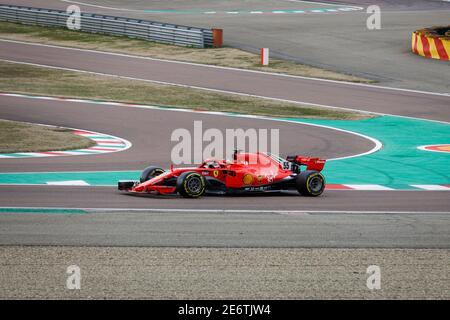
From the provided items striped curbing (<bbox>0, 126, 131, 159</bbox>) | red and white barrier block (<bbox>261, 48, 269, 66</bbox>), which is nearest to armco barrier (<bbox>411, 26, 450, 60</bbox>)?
red and white barrier block (<bbox>261, 48, 269, 66</bbox>)

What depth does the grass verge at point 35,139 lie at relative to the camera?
84.0 feet

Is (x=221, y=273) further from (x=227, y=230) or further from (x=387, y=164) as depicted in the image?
(x=387, y=164)

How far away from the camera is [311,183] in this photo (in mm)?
20484

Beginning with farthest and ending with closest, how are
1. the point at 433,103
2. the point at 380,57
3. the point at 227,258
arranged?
the point at 380,57 → the point at 433,103 → the point at 227,258

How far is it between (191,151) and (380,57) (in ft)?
69.8

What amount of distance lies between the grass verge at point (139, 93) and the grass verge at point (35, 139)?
7.29 metres

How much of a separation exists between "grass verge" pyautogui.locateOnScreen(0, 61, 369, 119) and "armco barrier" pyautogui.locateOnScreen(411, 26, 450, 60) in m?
11.7

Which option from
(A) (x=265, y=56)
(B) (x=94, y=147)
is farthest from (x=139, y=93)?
(B) (x=94, y=147)

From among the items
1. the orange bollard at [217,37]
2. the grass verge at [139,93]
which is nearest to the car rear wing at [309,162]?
the grass verge at [139,93]

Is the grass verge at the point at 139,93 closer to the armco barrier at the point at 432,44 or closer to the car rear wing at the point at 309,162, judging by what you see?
the armco barrier at the point at 432,44

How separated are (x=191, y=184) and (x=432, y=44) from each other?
28561 mm

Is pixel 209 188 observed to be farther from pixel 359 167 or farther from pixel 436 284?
pixel 436 284
